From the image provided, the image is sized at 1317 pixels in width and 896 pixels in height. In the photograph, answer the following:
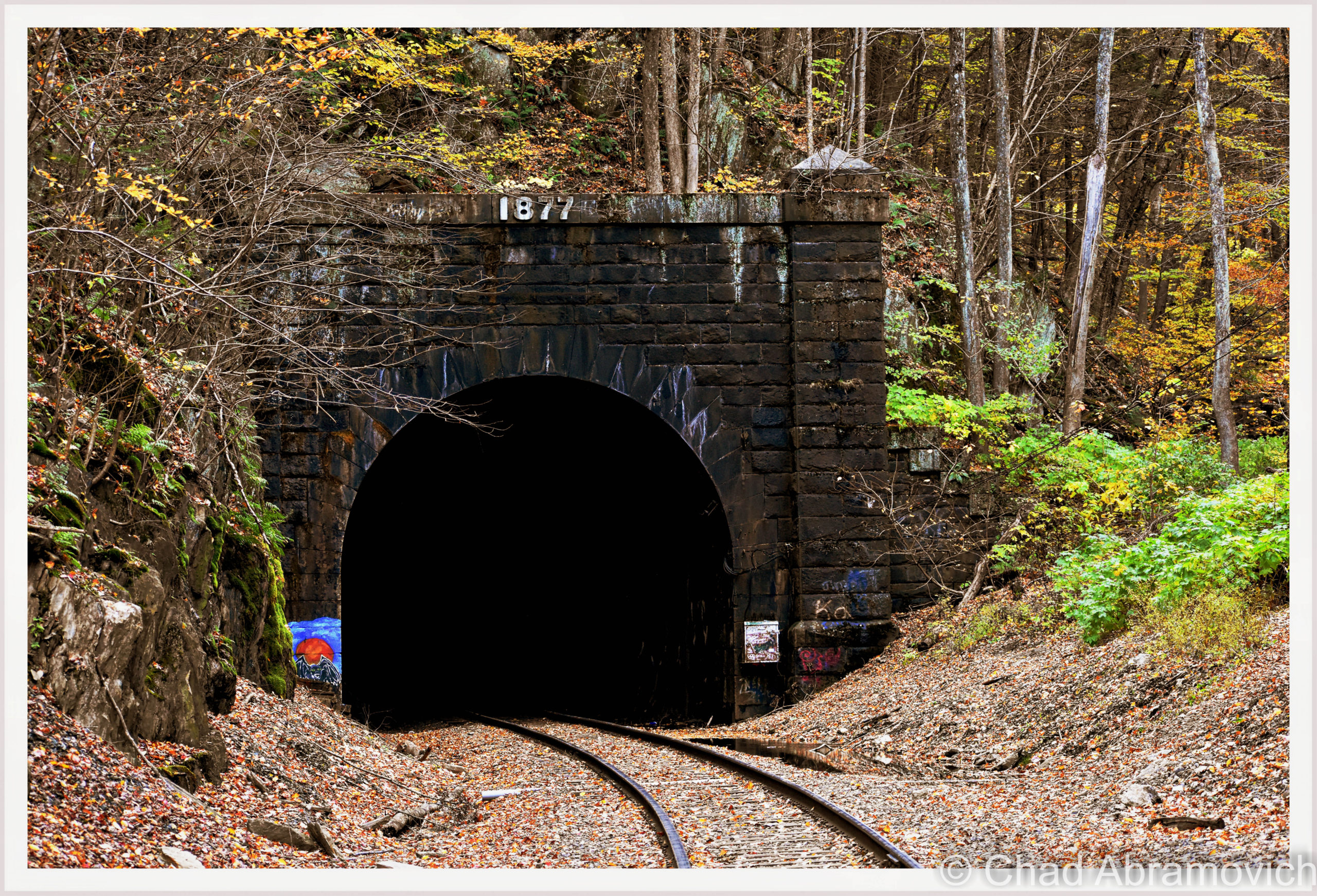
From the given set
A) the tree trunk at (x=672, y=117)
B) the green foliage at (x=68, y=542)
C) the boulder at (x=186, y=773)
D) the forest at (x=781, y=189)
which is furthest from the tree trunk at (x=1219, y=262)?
the green foliage at (x=68, y=542)

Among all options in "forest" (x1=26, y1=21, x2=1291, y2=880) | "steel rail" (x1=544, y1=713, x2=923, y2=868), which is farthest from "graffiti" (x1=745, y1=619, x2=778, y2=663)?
"steel rail" (x1=544, y1=713, x2=923, y2=868)

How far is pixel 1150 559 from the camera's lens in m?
10.4

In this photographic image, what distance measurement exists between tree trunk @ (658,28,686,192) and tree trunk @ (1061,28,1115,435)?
21.6 feet

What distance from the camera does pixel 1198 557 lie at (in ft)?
31.6

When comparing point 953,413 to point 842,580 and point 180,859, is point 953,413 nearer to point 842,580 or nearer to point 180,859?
point 842,580

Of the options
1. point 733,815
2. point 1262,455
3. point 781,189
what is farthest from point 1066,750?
point 1262,455

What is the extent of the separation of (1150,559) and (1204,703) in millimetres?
2557

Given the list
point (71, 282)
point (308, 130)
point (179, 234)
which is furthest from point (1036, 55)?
point (71, 282)

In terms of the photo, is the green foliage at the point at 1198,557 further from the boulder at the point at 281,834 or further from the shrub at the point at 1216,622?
the boulder at the point at 281,834

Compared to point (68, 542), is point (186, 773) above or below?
below

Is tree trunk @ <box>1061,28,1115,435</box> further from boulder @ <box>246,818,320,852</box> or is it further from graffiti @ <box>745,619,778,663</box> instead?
boulder @ <box>246,818,320,852</box>

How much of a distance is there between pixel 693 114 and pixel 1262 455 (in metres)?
10.8

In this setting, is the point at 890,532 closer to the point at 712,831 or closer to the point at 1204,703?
the point at 1204,703

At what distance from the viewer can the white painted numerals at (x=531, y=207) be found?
1392 centimetres
